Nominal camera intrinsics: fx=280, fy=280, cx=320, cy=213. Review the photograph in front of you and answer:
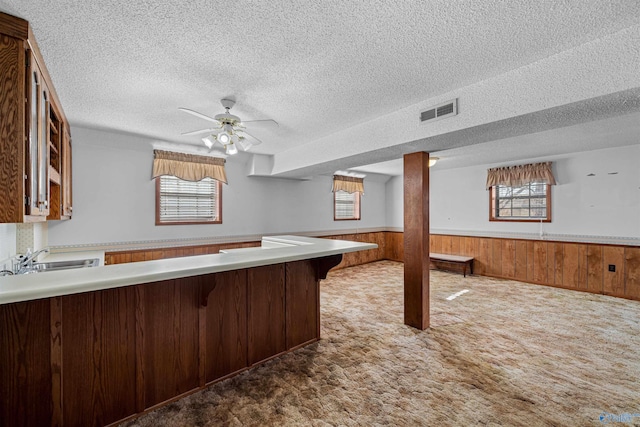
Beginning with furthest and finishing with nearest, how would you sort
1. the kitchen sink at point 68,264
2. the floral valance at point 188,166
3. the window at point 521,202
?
1. the window at point 521,202
2. the floral valance at point 188,166
3. the kitchen sink at point 68,264

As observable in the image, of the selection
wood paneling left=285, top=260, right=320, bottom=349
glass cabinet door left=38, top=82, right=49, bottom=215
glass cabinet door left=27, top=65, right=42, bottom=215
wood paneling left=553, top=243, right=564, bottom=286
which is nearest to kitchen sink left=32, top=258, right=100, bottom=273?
glass cabinet door left=38, top=82, right=49, bottom=215

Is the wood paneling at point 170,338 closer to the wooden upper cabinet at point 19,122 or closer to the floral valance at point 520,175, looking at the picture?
the wooden upper cabinet at point 19,122

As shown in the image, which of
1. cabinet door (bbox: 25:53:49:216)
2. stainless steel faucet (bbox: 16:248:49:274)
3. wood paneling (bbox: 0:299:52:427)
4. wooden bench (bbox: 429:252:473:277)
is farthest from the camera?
wooden bench (bbox: 429:252:473:277)

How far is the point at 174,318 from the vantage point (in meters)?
2.02

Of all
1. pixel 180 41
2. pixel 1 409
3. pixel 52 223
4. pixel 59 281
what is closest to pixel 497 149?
pixel 180 41

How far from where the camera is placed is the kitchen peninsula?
4.93 feet

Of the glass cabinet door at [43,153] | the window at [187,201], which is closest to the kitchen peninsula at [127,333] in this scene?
the glass cabinet door at [43,153]

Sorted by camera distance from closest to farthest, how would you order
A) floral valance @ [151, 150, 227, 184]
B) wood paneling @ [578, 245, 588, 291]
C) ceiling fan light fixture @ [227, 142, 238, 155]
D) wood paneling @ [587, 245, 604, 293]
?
1. ceiling fan light fixture @ [227, 142, 238, 155]
2. floral valance @ [151, 150, 227, 184]
3. wood paneling @ [587, 245, 604, 293]
4. wood paneling @ [578, 245, 588, 291]

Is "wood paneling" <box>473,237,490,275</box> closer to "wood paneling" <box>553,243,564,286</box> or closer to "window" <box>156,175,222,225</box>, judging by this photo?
"wood paneling" <box>553,243,564,286</box>

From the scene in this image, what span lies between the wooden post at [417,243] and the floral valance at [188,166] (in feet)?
10.5

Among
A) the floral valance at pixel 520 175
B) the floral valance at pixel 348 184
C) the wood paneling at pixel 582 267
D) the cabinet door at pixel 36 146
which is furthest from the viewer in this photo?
the floral valance at pixel 348 184

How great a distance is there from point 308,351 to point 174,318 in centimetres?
134

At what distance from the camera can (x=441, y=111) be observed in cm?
261

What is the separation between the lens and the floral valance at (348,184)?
6818mm
